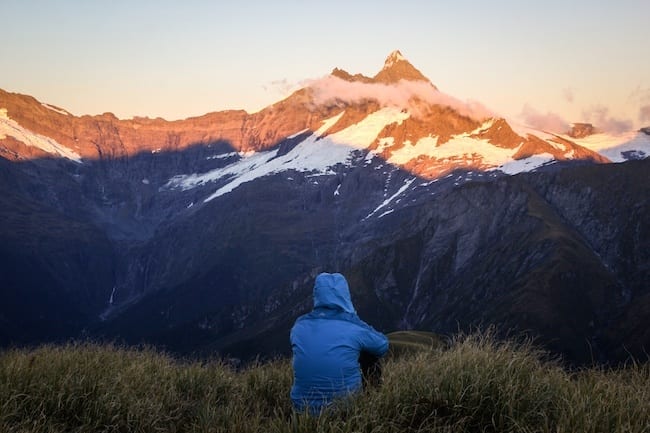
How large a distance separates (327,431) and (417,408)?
133cm

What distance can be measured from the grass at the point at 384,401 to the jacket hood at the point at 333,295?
128 cm

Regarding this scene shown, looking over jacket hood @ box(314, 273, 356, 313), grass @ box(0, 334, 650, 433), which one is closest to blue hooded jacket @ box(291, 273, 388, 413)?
jacket hood @ box(314, 273, 356, 313)

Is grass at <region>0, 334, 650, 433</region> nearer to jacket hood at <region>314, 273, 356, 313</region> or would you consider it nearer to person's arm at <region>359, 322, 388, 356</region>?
person's arm at <region>359, 322, 388, 356</region>

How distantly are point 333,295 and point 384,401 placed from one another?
2.05 metres

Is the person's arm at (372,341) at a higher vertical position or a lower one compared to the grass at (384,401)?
higher

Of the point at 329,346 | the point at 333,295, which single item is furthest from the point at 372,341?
the point at 333,295

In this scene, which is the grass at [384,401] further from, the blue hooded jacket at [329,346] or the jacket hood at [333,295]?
the jacket hood at [333,295]

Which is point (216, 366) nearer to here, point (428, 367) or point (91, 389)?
point (91, 389)

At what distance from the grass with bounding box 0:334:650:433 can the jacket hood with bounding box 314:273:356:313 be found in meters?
1.28

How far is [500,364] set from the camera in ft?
28.9

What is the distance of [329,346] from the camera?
367 inches

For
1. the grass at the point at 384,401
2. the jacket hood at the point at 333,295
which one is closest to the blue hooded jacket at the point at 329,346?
the jacket hood at the point at 333,295

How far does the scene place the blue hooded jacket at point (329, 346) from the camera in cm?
927

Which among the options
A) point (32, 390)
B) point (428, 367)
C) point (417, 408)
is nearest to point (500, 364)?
point (428, 367)
